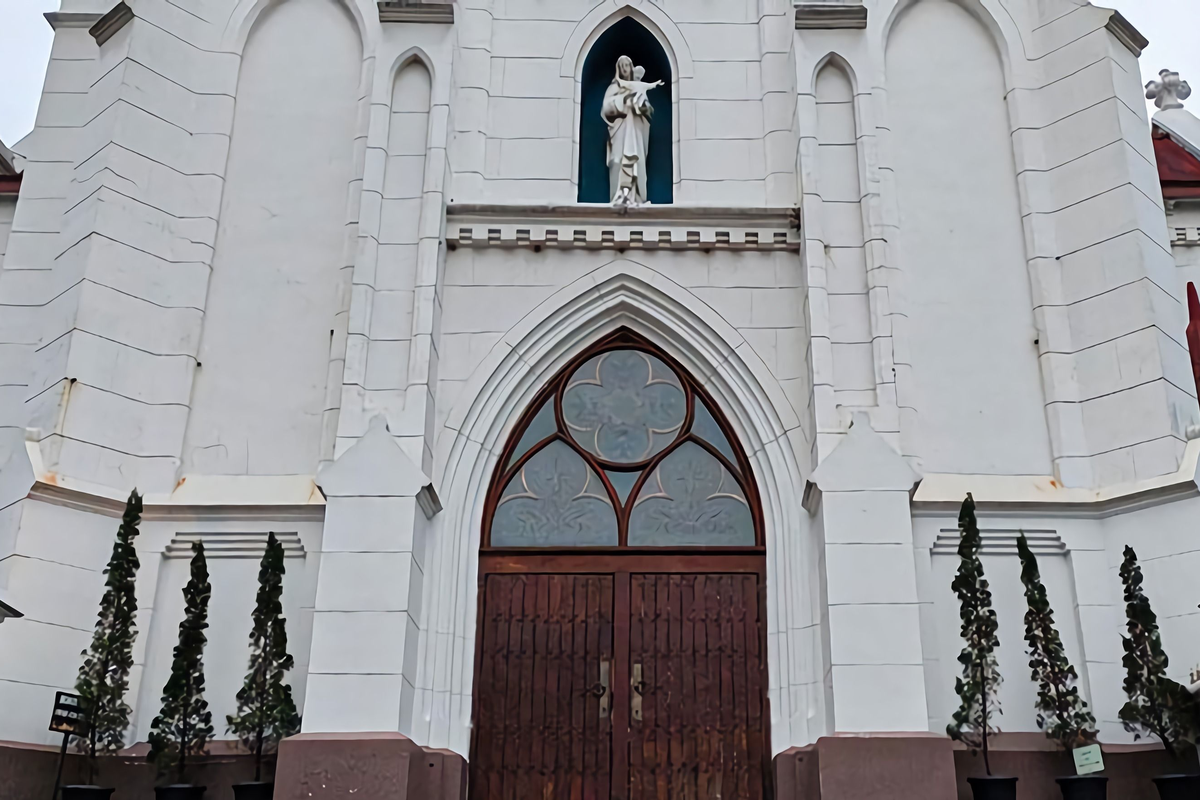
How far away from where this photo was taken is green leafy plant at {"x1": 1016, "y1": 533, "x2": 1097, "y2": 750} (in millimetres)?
7488

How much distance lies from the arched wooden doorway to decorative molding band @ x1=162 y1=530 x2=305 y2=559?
1499 millimetres

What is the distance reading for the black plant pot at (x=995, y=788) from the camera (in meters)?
7.22

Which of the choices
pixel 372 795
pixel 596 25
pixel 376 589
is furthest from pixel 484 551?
pixel 596 25

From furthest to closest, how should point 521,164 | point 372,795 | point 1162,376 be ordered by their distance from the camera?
point 521,164 → point 1162,376 → point 372,795

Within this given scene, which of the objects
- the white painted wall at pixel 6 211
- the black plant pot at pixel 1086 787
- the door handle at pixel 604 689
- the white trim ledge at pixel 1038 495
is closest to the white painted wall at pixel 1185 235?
the white trim ledge at pixel 1038 495

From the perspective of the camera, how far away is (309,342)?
9.32m

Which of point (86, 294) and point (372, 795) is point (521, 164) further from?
point (372, 795)

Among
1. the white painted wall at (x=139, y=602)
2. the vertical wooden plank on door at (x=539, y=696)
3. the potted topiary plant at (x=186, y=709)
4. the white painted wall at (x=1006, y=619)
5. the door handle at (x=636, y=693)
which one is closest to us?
the potted topiary plant at (x=186, y=709)

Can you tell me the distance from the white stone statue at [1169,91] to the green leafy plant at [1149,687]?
6.61 m

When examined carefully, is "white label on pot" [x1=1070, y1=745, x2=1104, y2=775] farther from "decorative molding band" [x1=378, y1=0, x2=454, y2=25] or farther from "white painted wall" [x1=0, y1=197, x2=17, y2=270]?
"white painted wall" [x1=0, y1=197, x2=17, y2=270]

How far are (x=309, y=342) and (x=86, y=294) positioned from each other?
1558 millimetres

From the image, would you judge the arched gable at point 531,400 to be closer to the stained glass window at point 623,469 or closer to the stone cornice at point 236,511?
the stained glass window at point 623,469

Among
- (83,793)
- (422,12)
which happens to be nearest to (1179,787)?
(83,793)

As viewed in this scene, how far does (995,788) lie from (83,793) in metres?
5.24
